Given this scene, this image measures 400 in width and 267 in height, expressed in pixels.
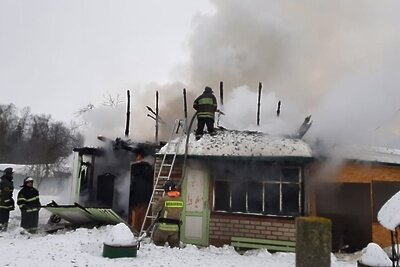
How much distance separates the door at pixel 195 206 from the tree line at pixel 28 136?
4810 cm

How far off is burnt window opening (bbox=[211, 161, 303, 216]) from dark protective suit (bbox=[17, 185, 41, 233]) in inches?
207

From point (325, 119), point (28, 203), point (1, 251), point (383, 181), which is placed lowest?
point (1, 251)

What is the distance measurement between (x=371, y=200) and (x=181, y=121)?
20.6 feet

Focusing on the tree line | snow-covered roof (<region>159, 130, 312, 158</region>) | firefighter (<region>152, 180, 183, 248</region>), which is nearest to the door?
snow-covered roof (<region>159, 130, 312, 158</region>)

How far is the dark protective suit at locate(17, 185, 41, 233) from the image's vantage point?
10148 mm

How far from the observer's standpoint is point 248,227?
930 cm

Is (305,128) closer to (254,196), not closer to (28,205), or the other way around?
(254,196)

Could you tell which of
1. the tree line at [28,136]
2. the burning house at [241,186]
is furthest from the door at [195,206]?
the tree line at [28,136]

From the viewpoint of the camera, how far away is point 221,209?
381 inches

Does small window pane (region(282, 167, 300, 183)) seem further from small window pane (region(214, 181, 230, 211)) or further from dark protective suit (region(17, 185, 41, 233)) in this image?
dark protective suit (region(17, 185, 41, 233))

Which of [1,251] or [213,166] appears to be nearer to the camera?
[1,251]

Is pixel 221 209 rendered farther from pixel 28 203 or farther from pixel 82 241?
pixel 28 203

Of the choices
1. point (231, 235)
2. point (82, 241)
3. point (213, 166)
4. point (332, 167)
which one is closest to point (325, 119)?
point (332, 167)

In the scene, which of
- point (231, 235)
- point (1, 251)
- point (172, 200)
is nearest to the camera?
point (1, 251)
